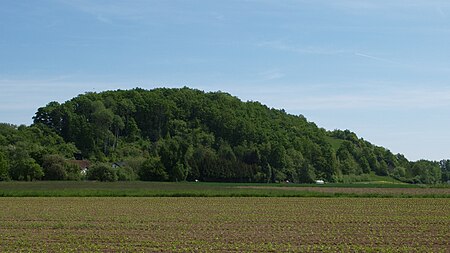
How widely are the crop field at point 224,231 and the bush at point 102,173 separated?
62.4 meters

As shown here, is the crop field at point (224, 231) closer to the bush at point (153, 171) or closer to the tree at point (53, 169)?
the tree at point (53, 169)

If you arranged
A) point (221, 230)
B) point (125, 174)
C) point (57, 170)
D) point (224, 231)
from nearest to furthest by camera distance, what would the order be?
point (224, 231), point (221, 230), point (57, 170), point (125, 174)

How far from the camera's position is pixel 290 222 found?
33062 mm

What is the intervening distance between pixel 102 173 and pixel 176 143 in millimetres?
25470

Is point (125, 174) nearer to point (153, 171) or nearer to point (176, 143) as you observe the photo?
point (153, 171)

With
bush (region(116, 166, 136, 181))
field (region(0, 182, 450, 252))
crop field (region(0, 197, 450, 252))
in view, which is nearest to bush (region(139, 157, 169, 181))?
bush (region(116, 166, 136, 181))

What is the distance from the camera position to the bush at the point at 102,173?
103 m

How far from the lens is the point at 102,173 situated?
103250 millimetres

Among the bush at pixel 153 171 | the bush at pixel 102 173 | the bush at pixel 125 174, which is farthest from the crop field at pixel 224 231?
the bush at pixel 153 171

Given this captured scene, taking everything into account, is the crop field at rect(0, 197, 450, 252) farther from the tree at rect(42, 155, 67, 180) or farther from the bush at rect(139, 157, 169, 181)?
the bush at rect(139, 157, 169, 181)

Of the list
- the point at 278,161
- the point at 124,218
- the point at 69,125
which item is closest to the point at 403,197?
the point at 124,218

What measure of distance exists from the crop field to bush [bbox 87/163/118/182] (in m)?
62.4

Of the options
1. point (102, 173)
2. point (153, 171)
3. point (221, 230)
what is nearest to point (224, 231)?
point (221, 230)

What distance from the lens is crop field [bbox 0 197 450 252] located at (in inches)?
904
